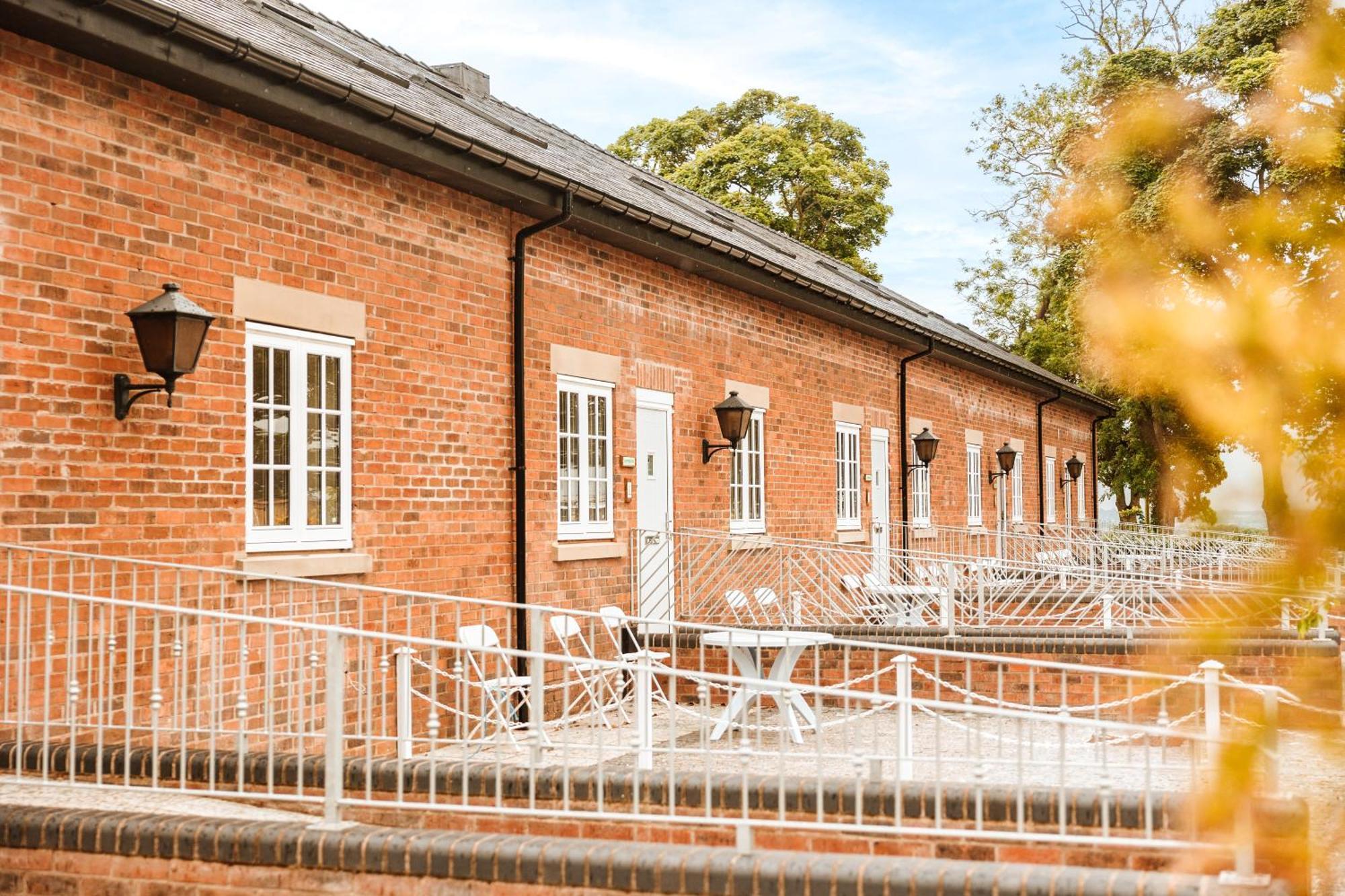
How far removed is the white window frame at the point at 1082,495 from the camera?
3144 cm

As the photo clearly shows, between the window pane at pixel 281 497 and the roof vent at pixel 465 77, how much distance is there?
776 centimetres

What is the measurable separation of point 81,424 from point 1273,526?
679 centimetres

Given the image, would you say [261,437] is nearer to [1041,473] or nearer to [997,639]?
[997,639]

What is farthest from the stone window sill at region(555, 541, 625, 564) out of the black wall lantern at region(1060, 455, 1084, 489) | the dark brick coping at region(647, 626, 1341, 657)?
the black wall lantern at region(1060, 455, 1084, 489)

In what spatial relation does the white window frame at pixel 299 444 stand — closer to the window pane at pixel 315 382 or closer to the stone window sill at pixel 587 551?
the window pane at pixel 315 382

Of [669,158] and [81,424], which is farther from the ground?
[669,158]

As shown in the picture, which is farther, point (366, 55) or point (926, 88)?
point (366, 55)

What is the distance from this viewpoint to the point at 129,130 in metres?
7.15

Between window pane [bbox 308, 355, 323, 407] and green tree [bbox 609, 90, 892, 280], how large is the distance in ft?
99.5

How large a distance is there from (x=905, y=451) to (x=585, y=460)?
860 centimetres

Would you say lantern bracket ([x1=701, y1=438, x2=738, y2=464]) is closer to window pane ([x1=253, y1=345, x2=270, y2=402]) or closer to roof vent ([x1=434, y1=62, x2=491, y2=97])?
roof vent ([x1=434, y1=62, x2=491, y2=97])

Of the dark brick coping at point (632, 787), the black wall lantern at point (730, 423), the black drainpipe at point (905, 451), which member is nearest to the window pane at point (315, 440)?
the dark brick coping at point (632, 787)

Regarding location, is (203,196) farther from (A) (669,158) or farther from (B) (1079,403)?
(A) (669,158)

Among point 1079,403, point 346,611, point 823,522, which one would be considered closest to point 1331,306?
point 346,611
